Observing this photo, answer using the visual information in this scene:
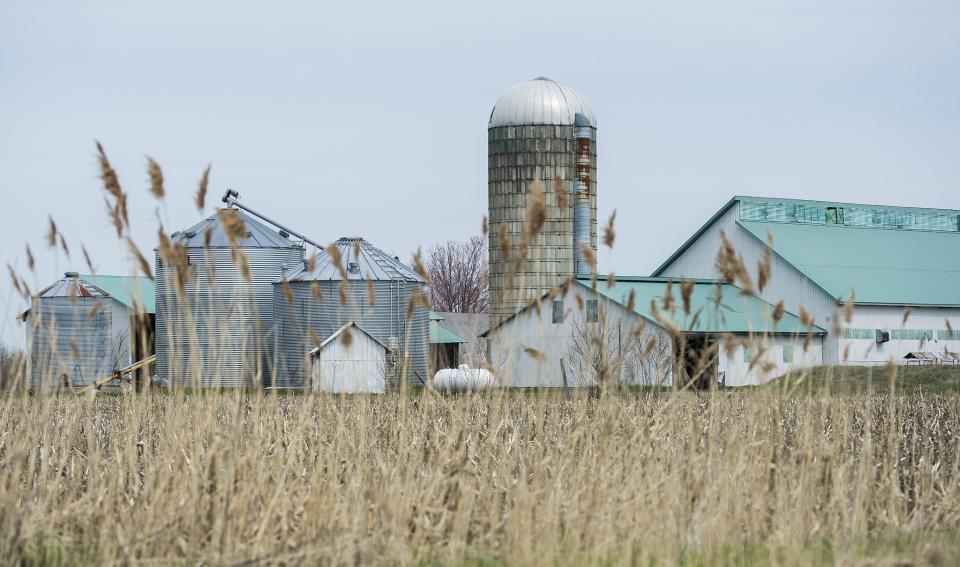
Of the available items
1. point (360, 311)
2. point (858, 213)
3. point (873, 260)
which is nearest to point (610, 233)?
point (360, 311)

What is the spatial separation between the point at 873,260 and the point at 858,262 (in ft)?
2.98

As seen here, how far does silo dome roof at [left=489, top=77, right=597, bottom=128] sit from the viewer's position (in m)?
51.1

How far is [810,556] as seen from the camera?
23.0 ft

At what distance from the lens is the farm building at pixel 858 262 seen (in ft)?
150

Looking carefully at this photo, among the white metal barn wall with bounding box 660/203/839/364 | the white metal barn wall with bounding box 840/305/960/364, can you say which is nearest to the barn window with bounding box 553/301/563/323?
the white metal barn wall with bounding box 660/203/839/364

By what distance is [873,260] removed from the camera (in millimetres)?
49312

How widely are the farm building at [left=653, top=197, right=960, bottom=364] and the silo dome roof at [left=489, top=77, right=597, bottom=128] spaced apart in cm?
697

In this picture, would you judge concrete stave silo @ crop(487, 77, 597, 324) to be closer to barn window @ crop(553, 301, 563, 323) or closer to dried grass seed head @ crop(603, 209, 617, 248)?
barn window @ crop(553, 301, 563, 323)

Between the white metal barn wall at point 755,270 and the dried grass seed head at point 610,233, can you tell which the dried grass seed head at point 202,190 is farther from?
the white metal barn wall at point 755,270

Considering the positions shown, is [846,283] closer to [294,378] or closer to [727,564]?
[294,378]

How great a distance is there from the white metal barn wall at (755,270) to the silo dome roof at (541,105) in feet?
21.6

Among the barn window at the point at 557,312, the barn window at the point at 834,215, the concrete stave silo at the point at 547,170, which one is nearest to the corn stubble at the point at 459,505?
the barn window at the point at 557,312

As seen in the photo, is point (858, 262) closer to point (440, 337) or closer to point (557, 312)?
point (557, 312)

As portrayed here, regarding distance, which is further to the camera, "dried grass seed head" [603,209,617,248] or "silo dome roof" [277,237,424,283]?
"silo dome roof" [277,237,424,283]
